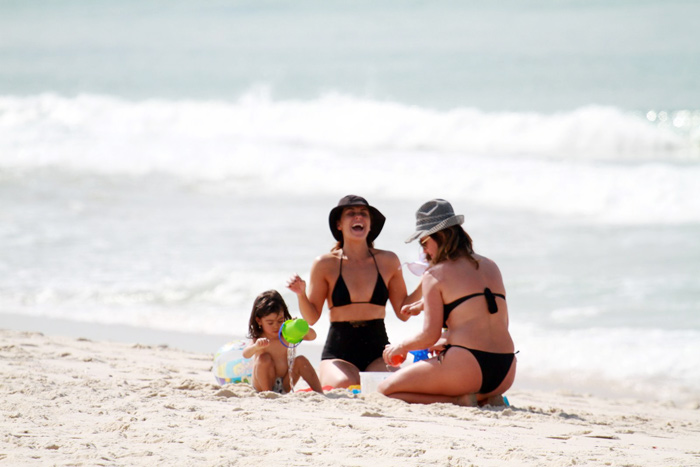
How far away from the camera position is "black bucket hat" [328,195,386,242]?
560 cm

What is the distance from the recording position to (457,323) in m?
4.93

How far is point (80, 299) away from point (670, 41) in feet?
117

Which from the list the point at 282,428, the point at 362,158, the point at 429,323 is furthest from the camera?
the point at 362,158

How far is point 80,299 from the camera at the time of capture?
875cm

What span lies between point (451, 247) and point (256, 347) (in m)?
1.26

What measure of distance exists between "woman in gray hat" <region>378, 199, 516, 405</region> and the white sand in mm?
189

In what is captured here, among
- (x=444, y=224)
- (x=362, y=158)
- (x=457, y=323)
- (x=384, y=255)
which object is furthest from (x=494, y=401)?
(x=362, y=158)

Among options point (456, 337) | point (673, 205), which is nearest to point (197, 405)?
point (456, 337)

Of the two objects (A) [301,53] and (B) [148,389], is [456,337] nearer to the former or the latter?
(B) [148,389]

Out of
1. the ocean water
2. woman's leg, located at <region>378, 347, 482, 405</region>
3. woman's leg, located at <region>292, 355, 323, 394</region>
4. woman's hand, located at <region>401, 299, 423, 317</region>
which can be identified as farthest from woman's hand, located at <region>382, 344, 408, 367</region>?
the ocean water

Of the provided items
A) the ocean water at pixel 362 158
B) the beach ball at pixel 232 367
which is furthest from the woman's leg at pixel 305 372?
the ocean water at pixel 362 158

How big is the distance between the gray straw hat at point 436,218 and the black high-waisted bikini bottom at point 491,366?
66 cm

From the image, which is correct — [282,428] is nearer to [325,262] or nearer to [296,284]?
[296,284]

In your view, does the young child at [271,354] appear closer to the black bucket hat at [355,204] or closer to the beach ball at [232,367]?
the beach ball at [232,367]
